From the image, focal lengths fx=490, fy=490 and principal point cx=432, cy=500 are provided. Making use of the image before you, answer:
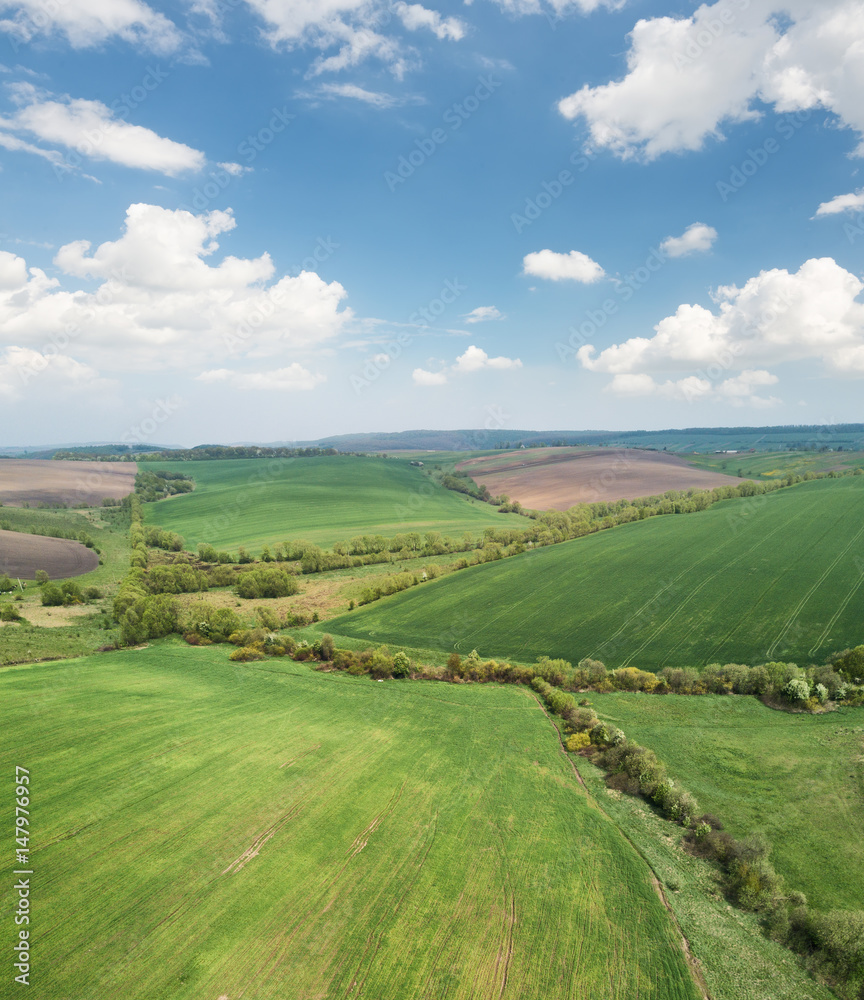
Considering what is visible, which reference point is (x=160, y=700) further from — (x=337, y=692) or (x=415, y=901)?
(x=415, y=901)

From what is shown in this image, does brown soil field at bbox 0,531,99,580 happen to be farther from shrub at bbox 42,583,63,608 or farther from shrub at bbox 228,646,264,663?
shrub at bbox 228,646,264,663

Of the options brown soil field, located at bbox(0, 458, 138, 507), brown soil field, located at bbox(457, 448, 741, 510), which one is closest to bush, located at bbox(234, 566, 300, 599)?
brown soil field, located at bbox(457, 448, 741, 510)

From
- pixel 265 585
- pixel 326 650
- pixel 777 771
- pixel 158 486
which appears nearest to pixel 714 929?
pixel 777 771

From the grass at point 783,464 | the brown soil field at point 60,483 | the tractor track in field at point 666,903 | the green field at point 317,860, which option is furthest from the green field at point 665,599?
the brown soil field at point 60,483

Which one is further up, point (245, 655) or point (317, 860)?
point (317, 860)

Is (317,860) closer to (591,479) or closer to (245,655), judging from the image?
(245,655)
